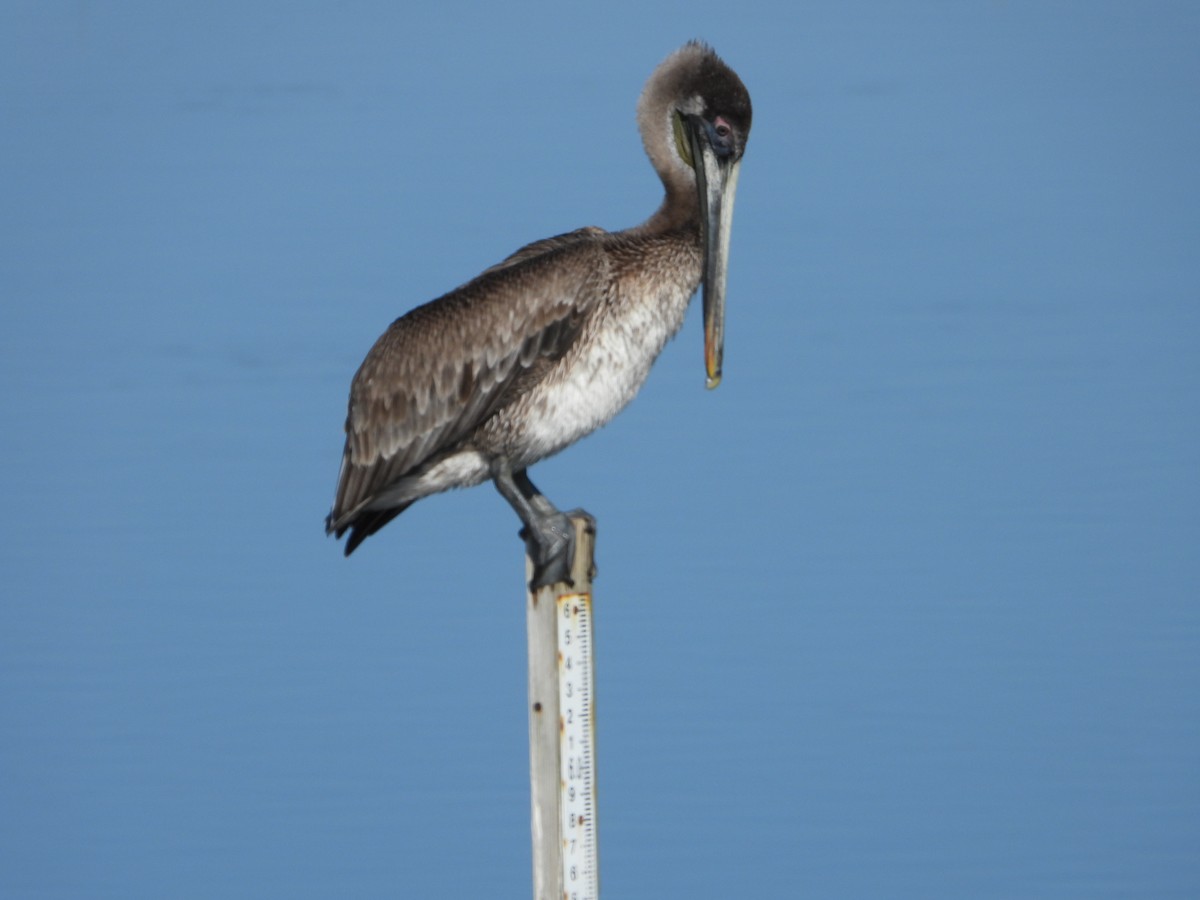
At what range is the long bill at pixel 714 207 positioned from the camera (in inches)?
192

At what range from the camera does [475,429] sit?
191 inches

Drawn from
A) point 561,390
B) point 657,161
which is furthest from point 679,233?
point 561,390

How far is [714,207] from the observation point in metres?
4.88

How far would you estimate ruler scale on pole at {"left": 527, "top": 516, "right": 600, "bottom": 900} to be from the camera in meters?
4.41

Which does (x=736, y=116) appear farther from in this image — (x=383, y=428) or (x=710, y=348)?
(x=383, y=428)

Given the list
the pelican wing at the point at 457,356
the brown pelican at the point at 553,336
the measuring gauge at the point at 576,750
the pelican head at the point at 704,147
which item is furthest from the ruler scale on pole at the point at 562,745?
the pelican head at the point at 704,147

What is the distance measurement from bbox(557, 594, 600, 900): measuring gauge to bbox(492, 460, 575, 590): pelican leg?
8cm

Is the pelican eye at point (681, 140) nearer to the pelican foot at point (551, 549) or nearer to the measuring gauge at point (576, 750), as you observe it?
the pelican foot at point (551, 549)

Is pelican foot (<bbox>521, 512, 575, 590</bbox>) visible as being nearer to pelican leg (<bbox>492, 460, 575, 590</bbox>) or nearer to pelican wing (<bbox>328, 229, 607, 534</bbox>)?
pelican leg (<bbox>492, 460, 575, 590</bbox>)

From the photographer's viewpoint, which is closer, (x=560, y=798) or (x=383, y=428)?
(x=560, y=798)

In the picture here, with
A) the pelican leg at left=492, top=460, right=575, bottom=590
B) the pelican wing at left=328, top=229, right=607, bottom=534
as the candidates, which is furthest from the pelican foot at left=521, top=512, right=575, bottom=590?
the pelican wing at left=328, top=229, right=607, bottom=534

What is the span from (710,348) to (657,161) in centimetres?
54

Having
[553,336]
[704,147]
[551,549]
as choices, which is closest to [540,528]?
[551,549]

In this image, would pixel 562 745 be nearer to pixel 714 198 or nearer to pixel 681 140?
pixel 714 198
